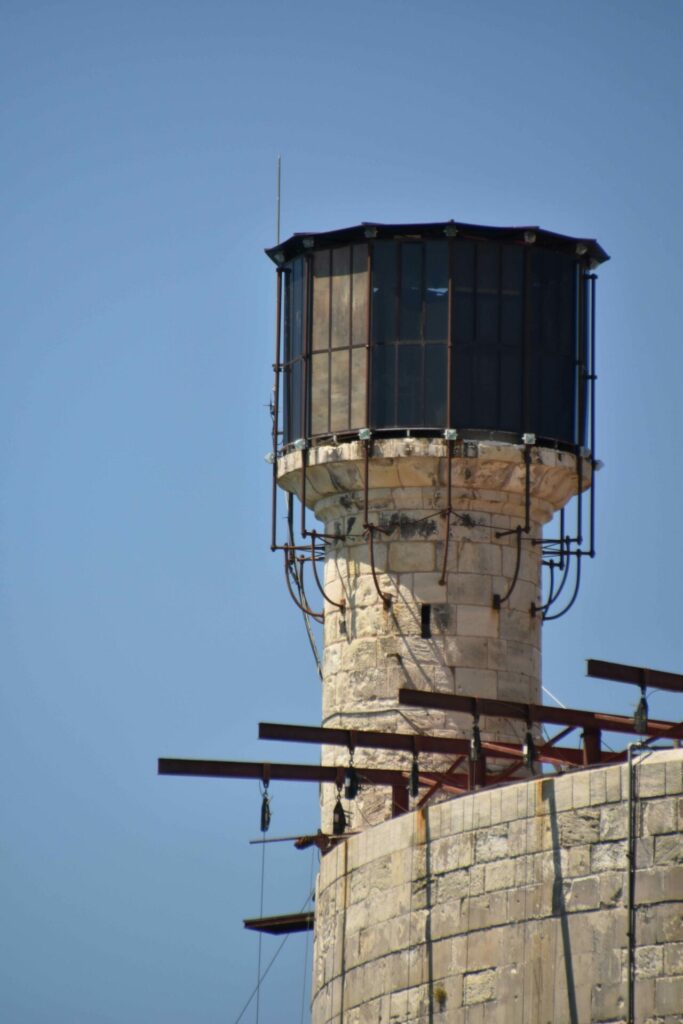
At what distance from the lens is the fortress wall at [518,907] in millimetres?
26234

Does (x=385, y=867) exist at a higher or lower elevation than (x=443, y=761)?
lower

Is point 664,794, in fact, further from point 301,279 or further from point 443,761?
point 301,279

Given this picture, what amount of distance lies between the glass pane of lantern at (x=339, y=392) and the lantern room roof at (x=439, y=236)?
1.47 meters

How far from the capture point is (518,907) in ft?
91.9

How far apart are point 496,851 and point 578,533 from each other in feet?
28.9

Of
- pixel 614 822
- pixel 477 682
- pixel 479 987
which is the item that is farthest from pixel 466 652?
pixel 614 822

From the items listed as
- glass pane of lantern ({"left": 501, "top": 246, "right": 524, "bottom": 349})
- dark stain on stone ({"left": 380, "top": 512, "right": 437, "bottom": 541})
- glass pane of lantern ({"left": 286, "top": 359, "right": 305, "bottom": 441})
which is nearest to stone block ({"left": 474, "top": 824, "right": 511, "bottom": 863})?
dark stain on stone ({"left": 380, "top": 512, "right": 437, "bottom": 541})

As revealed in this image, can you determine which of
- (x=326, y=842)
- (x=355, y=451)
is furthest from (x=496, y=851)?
(x=355, y=451)

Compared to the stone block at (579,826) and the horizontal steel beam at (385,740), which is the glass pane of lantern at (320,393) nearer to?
the horizontal steel beam at (385,740)

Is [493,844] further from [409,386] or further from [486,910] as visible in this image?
[409,386]

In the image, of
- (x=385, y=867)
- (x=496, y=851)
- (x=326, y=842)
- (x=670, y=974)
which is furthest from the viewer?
(x=326, y=842)

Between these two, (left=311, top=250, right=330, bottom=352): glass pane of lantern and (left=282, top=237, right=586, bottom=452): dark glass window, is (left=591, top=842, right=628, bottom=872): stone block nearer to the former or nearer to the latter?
(left=282, top=237, right=586, bottom=452): dark glass window

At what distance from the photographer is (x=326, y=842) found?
34.0m

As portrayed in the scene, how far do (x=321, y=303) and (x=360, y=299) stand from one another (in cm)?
61
